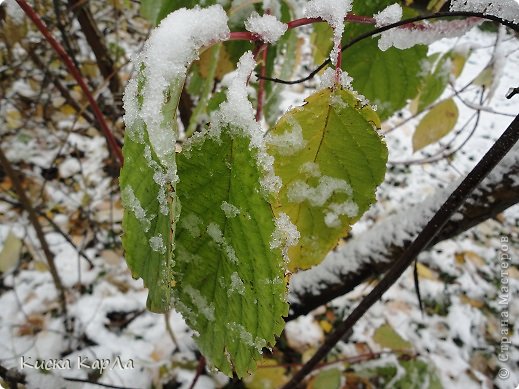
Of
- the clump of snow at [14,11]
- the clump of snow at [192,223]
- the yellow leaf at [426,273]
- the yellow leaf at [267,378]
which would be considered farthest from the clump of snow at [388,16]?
the yellow leaf at [426,273]

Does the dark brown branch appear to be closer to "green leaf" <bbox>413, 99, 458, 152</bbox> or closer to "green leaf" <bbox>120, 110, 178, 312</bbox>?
"green leaf" <bbox>413, 99, 458, 152</bbox>

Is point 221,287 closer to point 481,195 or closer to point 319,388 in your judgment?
point 481,195

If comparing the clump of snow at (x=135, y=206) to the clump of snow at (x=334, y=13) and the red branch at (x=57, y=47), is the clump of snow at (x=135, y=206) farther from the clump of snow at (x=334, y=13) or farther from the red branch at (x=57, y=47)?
the red branch at (x=57, y=47)

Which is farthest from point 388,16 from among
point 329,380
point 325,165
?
point 329,380

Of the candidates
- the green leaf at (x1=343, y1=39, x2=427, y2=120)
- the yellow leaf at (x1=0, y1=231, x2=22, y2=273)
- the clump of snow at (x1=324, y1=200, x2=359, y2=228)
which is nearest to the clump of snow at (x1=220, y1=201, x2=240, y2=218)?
the clump of snow at (x1=324, y1=200, x2=359, y2=228)

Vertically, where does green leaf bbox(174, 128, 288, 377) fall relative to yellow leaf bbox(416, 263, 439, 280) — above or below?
below

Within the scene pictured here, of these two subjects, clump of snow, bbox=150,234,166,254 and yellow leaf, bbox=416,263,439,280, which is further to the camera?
yellow leaf, bbox=416,263,439,280

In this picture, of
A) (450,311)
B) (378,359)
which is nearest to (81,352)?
(378,359)

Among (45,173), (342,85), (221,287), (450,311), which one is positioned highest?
(45,173)
